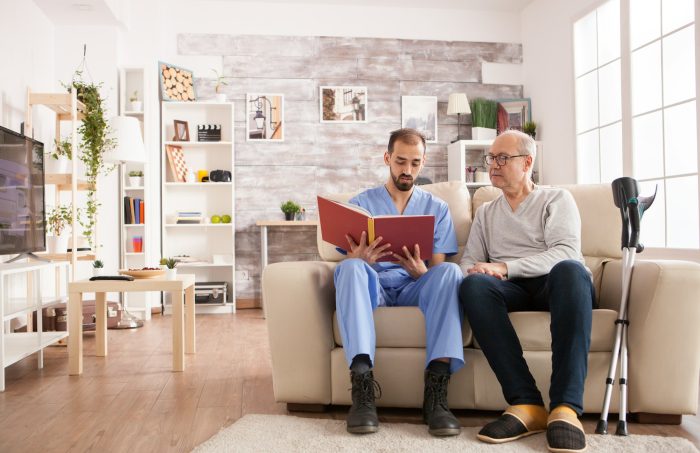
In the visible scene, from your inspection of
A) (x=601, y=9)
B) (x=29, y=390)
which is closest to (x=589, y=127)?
(x=601, y=9)

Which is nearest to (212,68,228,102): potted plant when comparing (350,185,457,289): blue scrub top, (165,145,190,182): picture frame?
(165,145,190,182): picture frame

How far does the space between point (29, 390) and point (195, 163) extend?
3.32m

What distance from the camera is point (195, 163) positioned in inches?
227

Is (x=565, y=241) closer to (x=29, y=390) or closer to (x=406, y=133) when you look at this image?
(x=406, y=133)

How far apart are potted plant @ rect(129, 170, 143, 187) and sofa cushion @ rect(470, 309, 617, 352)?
4.03 m

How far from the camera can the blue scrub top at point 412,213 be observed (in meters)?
2.53

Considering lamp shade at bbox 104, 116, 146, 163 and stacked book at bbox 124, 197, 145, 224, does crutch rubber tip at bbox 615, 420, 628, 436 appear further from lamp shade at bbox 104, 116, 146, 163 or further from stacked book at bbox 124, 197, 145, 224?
stacked book at bbox 124, 197, 145, 224

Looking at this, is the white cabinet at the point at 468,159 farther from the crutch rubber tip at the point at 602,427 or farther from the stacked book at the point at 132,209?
the crutch rubber tip at the point at 602,427

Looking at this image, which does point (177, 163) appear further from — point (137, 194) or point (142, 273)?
point (142, 273)

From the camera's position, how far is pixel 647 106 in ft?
14.2

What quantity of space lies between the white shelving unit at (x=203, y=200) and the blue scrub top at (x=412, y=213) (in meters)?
3.20

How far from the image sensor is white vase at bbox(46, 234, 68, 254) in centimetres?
407

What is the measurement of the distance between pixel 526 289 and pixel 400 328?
518 millimetres

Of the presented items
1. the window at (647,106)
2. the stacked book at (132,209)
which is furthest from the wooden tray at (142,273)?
the window at (647,106)
